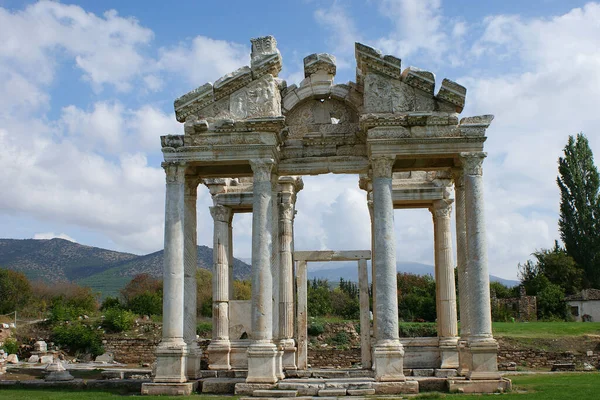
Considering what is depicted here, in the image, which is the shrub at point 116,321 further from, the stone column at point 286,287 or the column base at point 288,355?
the column base at point 288,355

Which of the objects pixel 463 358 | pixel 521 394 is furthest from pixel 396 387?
pixel 463 358

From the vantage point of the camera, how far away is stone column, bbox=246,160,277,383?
1739cm

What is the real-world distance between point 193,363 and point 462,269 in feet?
28.6

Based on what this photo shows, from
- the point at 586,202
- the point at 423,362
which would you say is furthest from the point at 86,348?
the point at 586,202

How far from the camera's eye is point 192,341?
19578mm

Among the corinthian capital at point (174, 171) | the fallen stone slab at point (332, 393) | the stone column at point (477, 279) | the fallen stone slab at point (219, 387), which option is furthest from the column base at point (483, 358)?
the corinthian capital at point (174, 171)

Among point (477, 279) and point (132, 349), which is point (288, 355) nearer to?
point (477, 279)

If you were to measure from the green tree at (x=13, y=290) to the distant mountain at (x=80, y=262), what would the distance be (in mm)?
74028

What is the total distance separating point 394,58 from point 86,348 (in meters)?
25.5

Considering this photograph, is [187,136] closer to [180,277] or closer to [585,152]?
[180,277]

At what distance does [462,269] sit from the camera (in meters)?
19.8

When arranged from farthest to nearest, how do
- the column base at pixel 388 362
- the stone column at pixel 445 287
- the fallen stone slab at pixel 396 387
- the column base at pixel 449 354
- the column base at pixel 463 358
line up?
1. the stone column at pixel 445 287
2. the column base at pixel 449 354
3. the column base at pixel 463 358
4. the column base at pixel 388 362
5. the fallen stone slab at pixel 396 387

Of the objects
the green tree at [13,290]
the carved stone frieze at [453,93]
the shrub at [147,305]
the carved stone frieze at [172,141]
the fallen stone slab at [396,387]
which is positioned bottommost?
the fallen stone slab at [396,387]

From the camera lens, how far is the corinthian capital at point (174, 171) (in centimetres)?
1872
